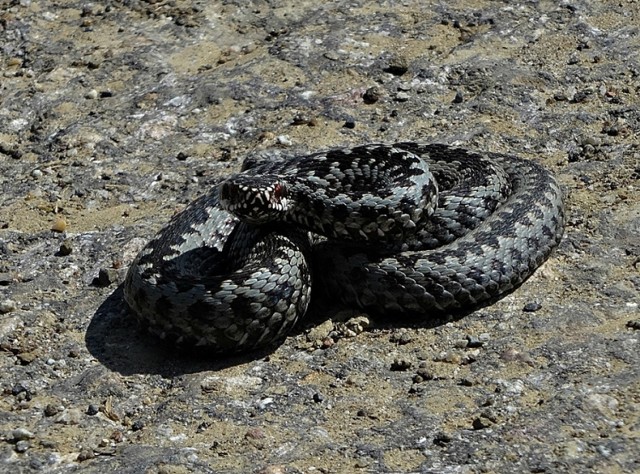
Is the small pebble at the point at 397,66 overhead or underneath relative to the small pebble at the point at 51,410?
overhead

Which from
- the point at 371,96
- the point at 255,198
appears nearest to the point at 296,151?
the point at 371,96

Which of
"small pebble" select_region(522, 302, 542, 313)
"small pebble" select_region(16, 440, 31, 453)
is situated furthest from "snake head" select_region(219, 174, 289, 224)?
"small pebble" select_region(16, 440, 31, 453)

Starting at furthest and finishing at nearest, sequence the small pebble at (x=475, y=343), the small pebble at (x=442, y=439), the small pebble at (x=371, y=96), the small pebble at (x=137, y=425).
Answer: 1. the small pebble at (x=371, y=96)
2. the small pebble at (x=475, y=343)
3. the small pebble at (x=137, y=425)
4. the small pebble at (x=442, y=439)

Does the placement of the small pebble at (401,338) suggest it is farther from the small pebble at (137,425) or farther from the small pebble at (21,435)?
the small pebble at (21,435)

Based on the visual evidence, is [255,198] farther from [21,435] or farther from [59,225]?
[21,435]

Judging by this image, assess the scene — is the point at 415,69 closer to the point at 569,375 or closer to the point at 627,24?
the point at 627,24

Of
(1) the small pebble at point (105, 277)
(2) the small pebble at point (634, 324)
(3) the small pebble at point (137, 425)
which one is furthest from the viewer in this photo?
(1) the small pebble at point (105, 277)

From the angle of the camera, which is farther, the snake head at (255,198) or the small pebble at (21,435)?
the snake head at (255,198)

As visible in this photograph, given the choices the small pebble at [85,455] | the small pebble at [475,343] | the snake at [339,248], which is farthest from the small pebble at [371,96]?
the small pebble at [85,455]
